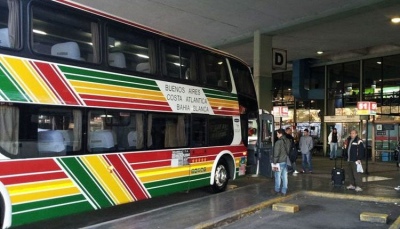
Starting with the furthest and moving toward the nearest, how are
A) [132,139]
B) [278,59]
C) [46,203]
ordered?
[278,59], [132,139], [46,203]

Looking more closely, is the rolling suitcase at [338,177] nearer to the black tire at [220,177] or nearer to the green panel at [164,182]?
the black tire at [220,177]

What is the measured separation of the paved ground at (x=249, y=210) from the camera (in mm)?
7586

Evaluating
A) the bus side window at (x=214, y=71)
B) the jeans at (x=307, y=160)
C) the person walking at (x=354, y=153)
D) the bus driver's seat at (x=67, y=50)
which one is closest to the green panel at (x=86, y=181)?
the bus driver's seat at (x=67, y=50)

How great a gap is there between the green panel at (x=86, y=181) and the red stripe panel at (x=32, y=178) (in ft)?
0.56

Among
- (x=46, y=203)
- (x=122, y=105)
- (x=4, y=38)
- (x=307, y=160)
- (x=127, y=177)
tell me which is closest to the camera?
(x=4, y=38)

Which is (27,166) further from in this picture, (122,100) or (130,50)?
(130,50)

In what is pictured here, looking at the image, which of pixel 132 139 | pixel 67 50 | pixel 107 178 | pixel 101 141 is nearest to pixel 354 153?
pixel 132 139

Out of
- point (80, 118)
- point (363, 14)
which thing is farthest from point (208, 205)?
point (363, 14)

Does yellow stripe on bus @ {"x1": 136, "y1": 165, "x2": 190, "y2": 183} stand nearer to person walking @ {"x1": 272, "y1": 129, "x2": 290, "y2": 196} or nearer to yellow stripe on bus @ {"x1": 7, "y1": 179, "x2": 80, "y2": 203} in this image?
yellow stripe on bus @ {"x1": 7, "y1": 179, "x2": 80, "y2": 203}

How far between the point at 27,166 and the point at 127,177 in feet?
7.13

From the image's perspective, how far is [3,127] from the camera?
19.1ft

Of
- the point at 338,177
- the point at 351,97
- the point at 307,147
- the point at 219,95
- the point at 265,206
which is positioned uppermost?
the point at 351,97

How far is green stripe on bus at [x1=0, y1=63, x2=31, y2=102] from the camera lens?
5793mm

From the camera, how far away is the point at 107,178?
746 cm
